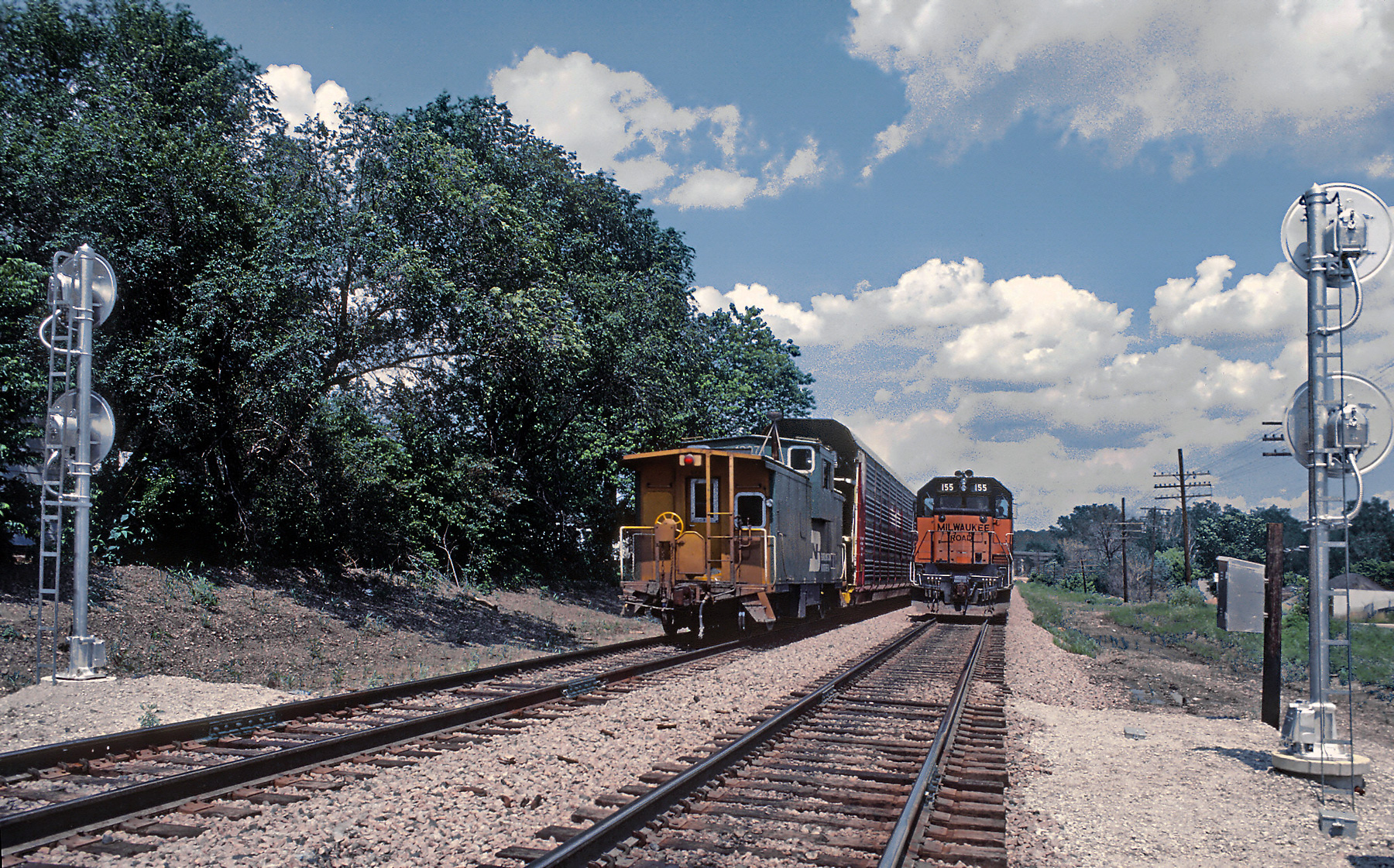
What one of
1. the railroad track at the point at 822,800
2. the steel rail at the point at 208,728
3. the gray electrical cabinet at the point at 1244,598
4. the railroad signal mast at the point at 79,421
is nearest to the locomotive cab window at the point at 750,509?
the railroad track at the point at 822,800

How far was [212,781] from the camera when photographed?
18.4ft

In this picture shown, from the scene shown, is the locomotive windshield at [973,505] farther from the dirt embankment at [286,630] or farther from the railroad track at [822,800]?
the railroad track at [822,800]

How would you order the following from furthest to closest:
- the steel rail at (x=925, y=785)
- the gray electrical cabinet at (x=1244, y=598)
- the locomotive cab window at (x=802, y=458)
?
the locomotive cab window at (x=802, y=458) < the gray electrical cabinet at (x=1244, y=598) < the steel rail at (x=925, y=785)

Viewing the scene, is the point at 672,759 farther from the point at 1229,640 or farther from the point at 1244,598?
the point at 1229,640

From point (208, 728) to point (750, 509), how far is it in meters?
8.77

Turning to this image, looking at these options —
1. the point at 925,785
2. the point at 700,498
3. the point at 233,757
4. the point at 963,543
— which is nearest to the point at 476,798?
the point at 233,757

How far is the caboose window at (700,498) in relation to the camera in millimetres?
14172

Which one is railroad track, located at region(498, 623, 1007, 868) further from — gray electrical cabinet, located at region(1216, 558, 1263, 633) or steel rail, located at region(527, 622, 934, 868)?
gray electrical cabinet, located at region(1216, 558, 1263, 633)

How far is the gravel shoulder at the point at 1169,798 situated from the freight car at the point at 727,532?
5004 mm

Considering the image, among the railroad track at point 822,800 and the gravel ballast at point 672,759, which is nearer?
the railroad track at point 822,800

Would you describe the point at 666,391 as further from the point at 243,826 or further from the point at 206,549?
the point at 243,826

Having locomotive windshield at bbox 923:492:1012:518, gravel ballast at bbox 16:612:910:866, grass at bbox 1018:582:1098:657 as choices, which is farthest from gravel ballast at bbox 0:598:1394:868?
locomotive windshield at bbox 923:492:1012:518

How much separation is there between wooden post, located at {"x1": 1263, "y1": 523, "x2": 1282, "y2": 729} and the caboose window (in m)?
7.50

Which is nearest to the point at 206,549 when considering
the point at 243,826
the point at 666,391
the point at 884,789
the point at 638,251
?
the point at 666,391
